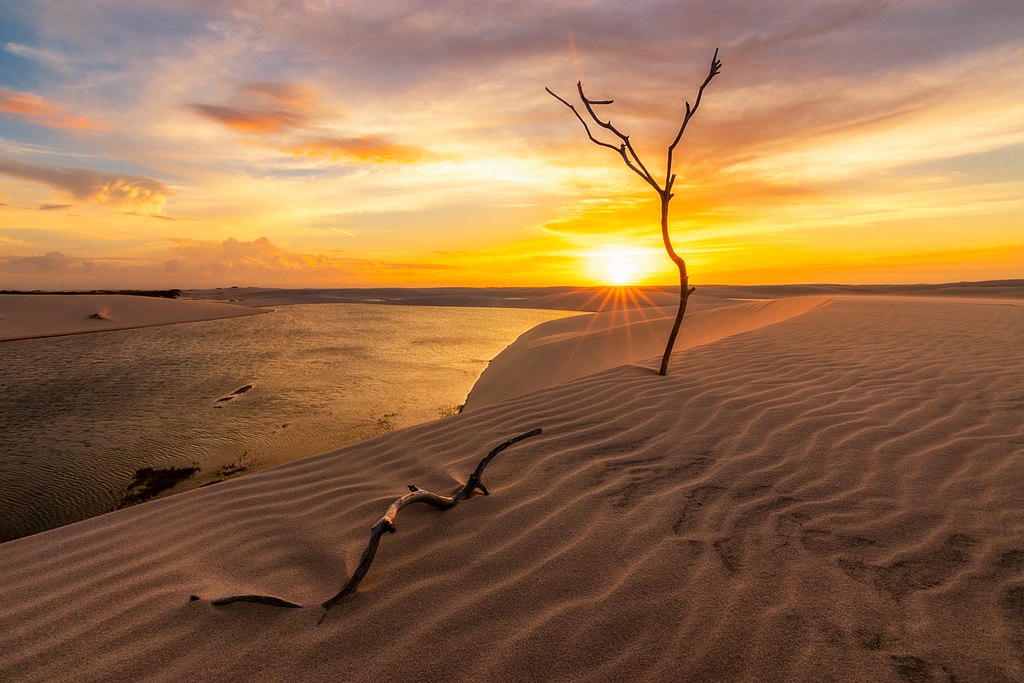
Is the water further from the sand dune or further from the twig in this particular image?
the twig

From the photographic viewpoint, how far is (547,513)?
2344 mm

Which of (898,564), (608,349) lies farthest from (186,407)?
(898,564)

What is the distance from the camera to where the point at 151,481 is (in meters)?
4.43

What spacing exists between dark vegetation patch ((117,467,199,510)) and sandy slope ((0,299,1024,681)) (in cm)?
152

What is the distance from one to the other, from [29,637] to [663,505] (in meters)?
2.49

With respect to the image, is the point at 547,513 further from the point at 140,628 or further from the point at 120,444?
the point at 120,444

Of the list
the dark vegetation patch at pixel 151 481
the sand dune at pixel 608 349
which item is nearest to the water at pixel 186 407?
the dark vegetation patch at pixel 151 481

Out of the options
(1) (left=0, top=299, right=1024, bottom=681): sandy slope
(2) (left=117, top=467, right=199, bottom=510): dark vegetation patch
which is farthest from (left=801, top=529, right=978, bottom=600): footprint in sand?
(2) (left=117, top=467, right=199, bottom=510): dark vegetation patch

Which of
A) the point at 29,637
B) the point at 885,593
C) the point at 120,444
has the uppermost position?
the point at 885,593

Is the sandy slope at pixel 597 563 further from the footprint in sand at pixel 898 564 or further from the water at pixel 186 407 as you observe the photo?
the water at pixel 186 407

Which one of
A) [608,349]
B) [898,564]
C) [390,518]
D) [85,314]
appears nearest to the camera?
[898,564]

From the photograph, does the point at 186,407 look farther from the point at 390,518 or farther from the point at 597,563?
the point at 597,563

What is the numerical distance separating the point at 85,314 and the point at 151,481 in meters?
26.5

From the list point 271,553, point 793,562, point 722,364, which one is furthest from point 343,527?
point 722,364
